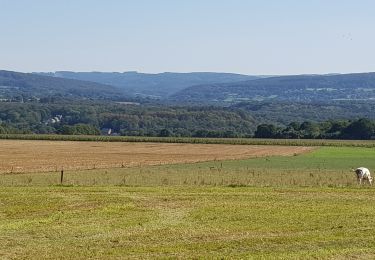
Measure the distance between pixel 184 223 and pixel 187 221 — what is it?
1.52 feet

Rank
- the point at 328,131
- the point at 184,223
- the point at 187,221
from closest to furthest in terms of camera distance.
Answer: the point at 184,223, the point at 187,221, the point at 328,131

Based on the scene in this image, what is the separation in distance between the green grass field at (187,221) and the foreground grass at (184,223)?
3 cm

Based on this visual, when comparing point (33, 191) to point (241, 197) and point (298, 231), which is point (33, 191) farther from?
point (298, 231)

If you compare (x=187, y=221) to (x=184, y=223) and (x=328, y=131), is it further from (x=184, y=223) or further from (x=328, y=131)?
(x=328, y=131)

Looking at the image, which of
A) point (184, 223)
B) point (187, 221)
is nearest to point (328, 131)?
point (187, 221)

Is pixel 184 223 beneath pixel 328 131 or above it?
above

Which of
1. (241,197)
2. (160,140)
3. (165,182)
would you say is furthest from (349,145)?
(241,197)

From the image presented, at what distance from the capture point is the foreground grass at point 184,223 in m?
19.1

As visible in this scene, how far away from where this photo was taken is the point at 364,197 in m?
31.9

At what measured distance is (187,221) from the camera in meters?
24.3

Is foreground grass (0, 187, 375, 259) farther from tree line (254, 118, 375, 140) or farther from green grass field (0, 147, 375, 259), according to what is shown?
tree line (254, 118, 375, 140)

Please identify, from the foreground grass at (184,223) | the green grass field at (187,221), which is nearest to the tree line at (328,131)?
the green grass field at (187,221)

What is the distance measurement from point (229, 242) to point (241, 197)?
1123cm

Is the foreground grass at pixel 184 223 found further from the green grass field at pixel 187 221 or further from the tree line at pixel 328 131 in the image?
the tree line at pixel 328 131
